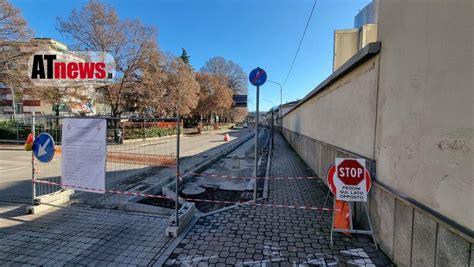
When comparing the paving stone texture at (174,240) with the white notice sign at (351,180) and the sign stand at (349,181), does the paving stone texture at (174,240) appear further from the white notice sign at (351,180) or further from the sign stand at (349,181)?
the white notice sign at (351,180)

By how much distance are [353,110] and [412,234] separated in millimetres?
2837

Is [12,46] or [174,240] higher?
[12,46]

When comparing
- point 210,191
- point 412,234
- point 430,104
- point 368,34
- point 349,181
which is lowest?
point 210,191

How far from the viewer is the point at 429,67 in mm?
2496

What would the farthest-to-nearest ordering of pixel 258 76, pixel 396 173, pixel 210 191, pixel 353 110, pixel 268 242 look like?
pixel 210 191, pixel 258 76, pixel 353 110, pixel 268 242, pixel 396 173

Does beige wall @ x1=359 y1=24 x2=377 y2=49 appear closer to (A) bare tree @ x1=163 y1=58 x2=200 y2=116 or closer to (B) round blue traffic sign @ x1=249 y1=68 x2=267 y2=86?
(B) round blue traffic sign @ x1=249 y1=68 x2=267 y2=86

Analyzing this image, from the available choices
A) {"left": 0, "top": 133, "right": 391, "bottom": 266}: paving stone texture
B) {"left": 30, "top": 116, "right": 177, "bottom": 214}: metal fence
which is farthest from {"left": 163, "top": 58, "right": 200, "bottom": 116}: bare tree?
{"left": 0, "top": 133, "right": 391, "bottom": 266}: paving stone texture

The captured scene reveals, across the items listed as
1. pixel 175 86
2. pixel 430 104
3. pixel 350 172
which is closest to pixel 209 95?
pixel 175 86

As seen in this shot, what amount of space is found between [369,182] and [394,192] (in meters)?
0.50

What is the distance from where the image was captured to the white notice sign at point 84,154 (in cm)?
416

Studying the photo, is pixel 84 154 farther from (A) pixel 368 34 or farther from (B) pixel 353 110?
(A) pixel 368 34

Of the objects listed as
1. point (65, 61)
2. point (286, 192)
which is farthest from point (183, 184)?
point (65, 61)

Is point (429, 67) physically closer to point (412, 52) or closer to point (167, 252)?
point (412, 52)

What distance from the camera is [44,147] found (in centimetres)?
461
